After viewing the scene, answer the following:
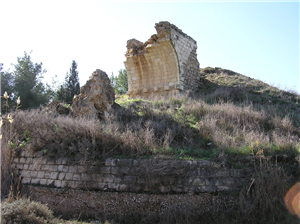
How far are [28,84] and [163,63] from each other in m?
13.4

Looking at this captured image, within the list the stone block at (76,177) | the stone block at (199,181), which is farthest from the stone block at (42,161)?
the stone block at (199,181)

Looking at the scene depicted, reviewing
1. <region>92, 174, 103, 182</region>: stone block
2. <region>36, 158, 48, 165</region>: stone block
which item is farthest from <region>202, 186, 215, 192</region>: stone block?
<region>36, 158, 48, 165</region>: stone block

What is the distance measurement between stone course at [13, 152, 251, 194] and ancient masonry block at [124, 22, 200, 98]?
7.71 metres

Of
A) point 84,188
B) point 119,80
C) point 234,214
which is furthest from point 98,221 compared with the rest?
point 119,80

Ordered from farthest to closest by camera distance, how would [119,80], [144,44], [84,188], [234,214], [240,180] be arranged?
1. [119,80]
2. [144,44]
3. [84,188]
4. [240,180]
5. [234,214]

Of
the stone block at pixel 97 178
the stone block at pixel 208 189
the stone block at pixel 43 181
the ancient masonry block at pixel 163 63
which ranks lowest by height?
the stone block at pixel 43 181

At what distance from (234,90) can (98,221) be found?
958cm

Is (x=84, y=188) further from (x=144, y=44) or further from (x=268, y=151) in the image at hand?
(x=144, y=44)

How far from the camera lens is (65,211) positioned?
196 inches

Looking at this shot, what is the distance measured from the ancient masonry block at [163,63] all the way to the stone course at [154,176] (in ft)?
25.3

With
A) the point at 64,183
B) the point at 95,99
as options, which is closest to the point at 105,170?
the point at 64,183

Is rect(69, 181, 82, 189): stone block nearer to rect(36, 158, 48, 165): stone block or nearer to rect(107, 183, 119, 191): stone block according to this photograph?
rect(107, 183, 119, 191): stone block

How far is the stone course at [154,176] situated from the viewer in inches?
182

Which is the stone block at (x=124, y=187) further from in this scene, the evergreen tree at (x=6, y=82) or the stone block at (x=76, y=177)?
the evergreen tree at (x=6, y=82)
